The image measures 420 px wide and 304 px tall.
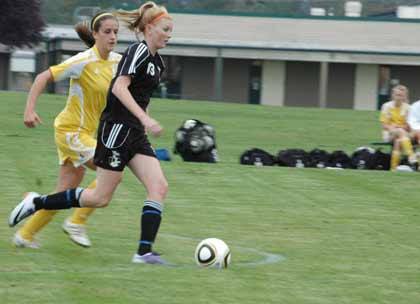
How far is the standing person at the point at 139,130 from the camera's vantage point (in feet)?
25.9

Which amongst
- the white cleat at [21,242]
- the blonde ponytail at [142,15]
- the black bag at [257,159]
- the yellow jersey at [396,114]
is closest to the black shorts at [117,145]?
the blonde ponytail at [142,15]

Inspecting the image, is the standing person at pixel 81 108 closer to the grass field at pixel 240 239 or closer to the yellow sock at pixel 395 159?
the grass field at pixel 240 239

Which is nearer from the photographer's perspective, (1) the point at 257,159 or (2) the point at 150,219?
(2) the point at 150,219

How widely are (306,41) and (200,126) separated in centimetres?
4218

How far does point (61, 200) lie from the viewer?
8.34 meters

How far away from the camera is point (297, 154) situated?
18.2 metres

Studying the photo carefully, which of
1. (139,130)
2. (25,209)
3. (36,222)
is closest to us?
(139,130)

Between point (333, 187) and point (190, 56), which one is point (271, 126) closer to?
point (333, 187)

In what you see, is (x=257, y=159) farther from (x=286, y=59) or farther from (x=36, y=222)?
(x=286, y=59)

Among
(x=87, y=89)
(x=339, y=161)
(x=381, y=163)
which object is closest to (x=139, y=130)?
(x=87, y=89)

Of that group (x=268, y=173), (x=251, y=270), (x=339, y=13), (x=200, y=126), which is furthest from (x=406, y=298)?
(x=339, y=13)

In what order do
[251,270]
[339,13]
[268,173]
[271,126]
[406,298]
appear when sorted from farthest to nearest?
[339,13]
[271,126]
[268,173]
[251,270]
[406,298]

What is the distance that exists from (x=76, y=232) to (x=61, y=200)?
615 millimetres

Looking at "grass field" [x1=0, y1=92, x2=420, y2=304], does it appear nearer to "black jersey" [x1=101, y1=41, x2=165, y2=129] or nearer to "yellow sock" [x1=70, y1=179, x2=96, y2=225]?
"yellow sock" [x1=70, y1=179, x2=96, y2=225]
